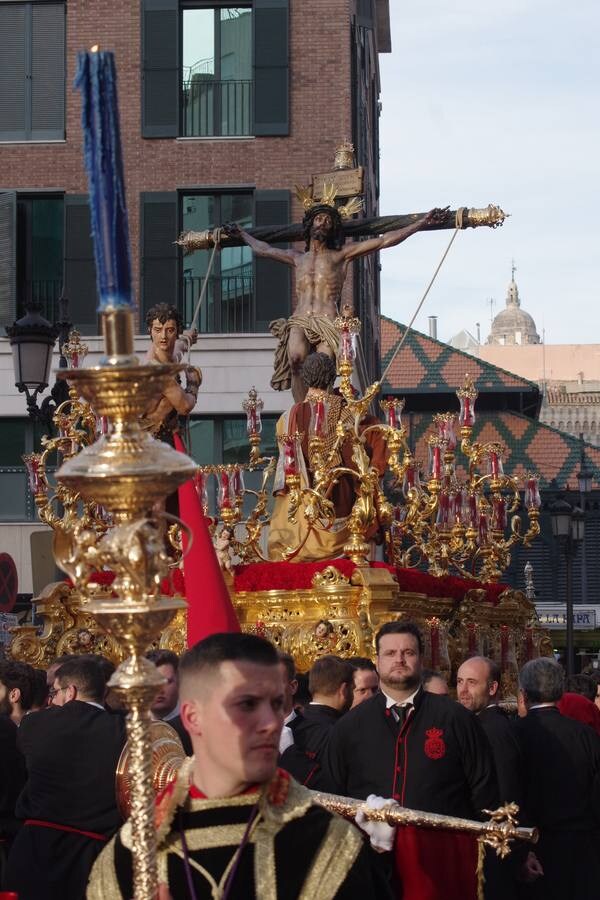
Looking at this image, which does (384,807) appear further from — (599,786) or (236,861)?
(599,786)

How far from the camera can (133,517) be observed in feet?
11.7

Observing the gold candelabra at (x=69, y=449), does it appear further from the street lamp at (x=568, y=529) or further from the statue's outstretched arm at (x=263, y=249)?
the street lamp at (x=568, y=529)

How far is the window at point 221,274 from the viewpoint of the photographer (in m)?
28.1

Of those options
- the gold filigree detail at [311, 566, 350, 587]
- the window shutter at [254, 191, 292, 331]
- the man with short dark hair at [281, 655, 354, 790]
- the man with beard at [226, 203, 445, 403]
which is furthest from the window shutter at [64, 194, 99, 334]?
the man with short dark hair at [281, 655, 354, 790]

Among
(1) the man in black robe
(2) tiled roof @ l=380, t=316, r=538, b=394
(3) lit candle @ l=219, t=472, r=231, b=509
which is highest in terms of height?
(2) tiled roof @ l=380, t=316, r=538, b=394

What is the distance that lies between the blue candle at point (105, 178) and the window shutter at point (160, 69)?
25.3 meters

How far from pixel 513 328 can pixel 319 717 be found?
150 metres

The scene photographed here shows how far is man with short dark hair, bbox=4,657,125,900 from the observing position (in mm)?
6602

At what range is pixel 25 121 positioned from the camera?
1133 inches

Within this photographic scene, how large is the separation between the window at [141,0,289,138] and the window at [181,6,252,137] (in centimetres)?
1

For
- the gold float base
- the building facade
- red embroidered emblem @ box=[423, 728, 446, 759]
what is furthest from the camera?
the building facade

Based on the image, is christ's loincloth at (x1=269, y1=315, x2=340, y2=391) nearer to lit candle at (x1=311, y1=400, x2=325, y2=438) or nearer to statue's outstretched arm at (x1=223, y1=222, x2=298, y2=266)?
statue's outstretched arm at (x1=223, y1=222, x2=298, y2=266)

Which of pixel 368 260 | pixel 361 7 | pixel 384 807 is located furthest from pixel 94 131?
pixel 368 260

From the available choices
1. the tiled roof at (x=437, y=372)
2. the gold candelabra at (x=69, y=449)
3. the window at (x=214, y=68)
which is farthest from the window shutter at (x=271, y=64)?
the tiled roof at (x=437, y=372)
